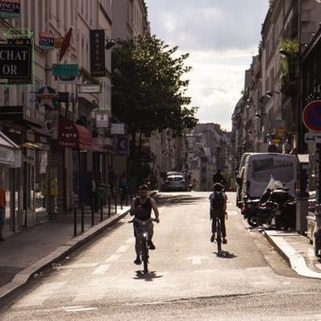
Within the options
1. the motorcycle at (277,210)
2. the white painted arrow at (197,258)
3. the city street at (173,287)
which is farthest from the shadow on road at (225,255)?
the motorcycle at (277,210)

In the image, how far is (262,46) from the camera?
103 metres

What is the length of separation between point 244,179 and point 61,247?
47.2 ft

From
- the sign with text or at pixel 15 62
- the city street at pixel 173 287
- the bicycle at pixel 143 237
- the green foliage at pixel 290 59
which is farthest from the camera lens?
the green foliage at pixel 290 59

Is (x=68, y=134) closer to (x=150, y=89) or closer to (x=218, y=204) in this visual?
(x=218, y=204)

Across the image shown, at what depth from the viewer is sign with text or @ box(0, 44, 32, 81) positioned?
23.1m

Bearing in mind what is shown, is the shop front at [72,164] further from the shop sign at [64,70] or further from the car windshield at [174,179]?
the car windshield at [174,179]

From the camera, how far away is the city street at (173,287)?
39.7 ft

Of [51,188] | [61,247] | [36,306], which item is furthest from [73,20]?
[36,306]

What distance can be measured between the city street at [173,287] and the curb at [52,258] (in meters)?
0.20

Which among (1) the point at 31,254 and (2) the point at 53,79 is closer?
(1) the point at 31,254

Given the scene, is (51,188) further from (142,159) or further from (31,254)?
(142,159)

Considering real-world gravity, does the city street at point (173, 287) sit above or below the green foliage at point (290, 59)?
below

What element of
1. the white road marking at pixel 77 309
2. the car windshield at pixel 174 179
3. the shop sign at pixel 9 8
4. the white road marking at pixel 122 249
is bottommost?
the white road marking at pixel 77 309

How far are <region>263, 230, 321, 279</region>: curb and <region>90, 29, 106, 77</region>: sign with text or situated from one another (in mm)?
24243
